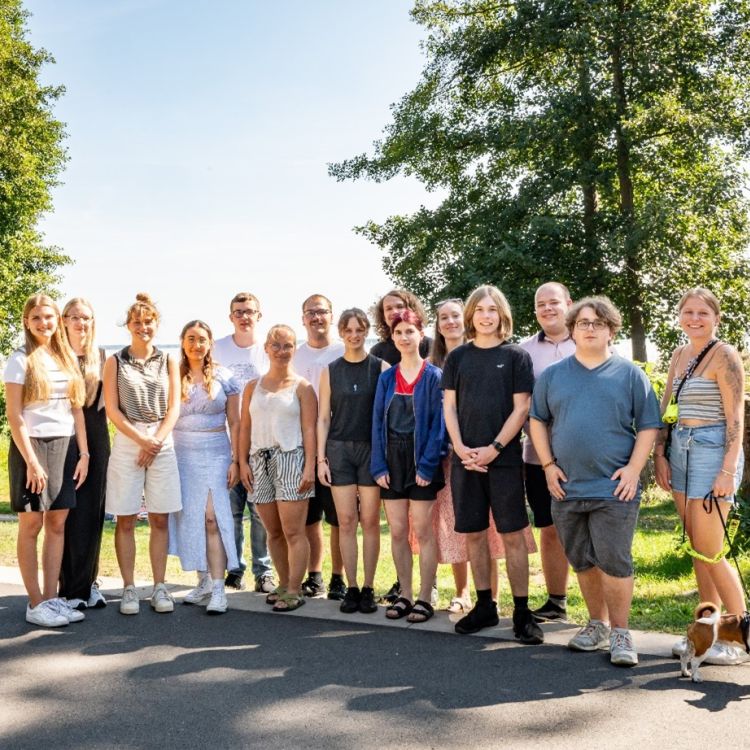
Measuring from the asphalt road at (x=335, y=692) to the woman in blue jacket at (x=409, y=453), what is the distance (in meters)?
0.51

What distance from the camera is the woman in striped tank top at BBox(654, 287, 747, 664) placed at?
4.67 metres

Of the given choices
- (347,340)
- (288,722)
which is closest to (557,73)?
(347,340)

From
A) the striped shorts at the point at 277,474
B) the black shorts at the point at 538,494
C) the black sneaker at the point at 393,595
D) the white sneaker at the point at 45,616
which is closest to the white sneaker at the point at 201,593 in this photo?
the striped shorts at the point at 277,474

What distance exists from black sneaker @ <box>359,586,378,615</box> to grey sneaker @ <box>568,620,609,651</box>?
1.41 m

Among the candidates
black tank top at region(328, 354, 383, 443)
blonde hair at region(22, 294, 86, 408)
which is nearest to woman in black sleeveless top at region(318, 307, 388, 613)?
black tank top at region(328, 354, 383, 443)

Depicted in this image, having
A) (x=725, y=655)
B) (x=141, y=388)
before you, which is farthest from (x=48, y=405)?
(x=725, y=655)

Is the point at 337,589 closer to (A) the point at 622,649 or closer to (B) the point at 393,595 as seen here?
(B) the point at 393,595

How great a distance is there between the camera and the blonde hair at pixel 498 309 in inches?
214

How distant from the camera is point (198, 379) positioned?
616cm

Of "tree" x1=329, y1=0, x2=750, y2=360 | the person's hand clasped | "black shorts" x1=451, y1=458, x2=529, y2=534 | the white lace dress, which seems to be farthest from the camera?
"tree" x1=329, y1=0, x2=750, y2=360

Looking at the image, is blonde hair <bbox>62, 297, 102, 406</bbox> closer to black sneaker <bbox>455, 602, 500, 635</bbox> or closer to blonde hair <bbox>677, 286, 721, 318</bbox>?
black sneaker <bbox>455, 602, 500, 635</bbox>

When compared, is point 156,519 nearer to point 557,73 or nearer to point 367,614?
point 367,614

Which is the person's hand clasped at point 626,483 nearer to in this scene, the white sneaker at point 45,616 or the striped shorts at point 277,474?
the striped shorts at point 277,474

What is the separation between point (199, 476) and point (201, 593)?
904 millimetres
